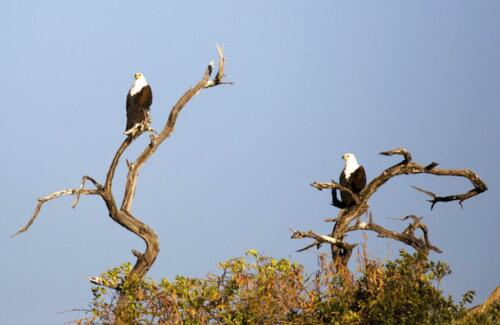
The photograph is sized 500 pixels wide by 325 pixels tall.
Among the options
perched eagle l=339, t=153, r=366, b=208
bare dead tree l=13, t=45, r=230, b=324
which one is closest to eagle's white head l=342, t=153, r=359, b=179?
perched eagle l=339, t=153, r=366, b=208

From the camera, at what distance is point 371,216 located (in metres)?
14.1

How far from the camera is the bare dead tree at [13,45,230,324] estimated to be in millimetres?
13398

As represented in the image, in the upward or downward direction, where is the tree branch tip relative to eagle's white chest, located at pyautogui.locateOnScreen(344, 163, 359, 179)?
downward

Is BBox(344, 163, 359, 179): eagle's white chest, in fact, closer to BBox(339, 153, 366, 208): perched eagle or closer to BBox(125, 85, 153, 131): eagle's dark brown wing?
BBox(339, 153, 366, 208): perched eagle

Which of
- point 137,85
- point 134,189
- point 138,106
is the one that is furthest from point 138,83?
point 134,189

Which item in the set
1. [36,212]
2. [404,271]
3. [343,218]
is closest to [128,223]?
[36,212]

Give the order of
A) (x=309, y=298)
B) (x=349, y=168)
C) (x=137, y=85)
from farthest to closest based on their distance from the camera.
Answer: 1. (x=137, y=85)
2. (x=349, y=168)
3. (x=309, y=298)

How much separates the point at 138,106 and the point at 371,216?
4230 mm

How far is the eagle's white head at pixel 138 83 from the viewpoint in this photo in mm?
15521

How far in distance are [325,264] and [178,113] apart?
3.65m

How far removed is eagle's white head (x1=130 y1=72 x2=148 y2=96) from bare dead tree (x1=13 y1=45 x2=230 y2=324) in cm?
194

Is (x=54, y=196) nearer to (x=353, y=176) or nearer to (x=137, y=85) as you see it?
(x=137, y=85)

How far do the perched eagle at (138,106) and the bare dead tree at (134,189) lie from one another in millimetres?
375

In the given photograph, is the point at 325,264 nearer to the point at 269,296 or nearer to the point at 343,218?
the point at 269,296
